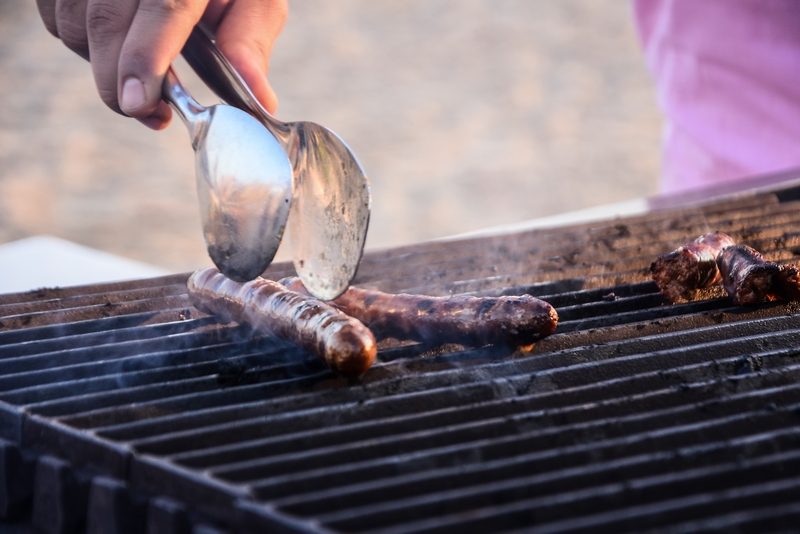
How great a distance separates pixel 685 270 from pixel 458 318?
894 mm

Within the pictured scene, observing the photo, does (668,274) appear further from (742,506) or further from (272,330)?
(272,330)

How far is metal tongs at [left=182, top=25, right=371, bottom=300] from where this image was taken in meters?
2.37

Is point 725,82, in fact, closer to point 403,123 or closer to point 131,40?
point 131,40

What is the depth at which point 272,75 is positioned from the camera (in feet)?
41.9

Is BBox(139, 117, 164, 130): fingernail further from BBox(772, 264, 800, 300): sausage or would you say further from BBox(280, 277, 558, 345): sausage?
BBox(772, 264, 800, 300): sausage

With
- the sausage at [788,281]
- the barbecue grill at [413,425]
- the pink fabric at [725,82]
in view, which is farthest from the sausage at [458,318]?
the pink fabric at [725,82]

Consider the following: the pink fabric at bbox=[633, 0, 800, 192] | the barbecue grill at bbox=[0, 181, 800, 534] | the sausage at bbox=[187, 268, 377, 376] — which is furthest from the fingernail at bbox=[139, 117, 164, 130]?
the pink fabric at bbox=[633, 0, 800, 192]

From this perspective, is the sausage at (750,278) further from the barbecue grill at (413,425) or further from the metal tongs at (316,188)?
the metal tongs at (316,188)

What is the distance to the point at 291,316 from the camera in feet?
7.56

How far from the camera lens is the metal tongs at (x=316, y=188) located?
2373mm

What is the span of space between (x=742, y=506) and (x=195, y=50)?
6.65ft

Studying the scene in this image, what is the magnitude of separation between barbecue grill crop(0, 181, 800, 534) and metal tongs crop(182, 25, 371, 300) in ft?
0.97

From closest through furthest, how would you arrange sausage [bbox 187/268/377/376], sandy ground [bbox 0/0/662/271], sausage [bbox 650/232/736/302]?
sausage [bbox 187/268/377/376] → sausage [bbox 650/232/736/302] → sandy ground [bbox 0/0/662/271]

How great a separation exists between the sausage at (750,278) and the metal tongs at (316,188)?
128cm
